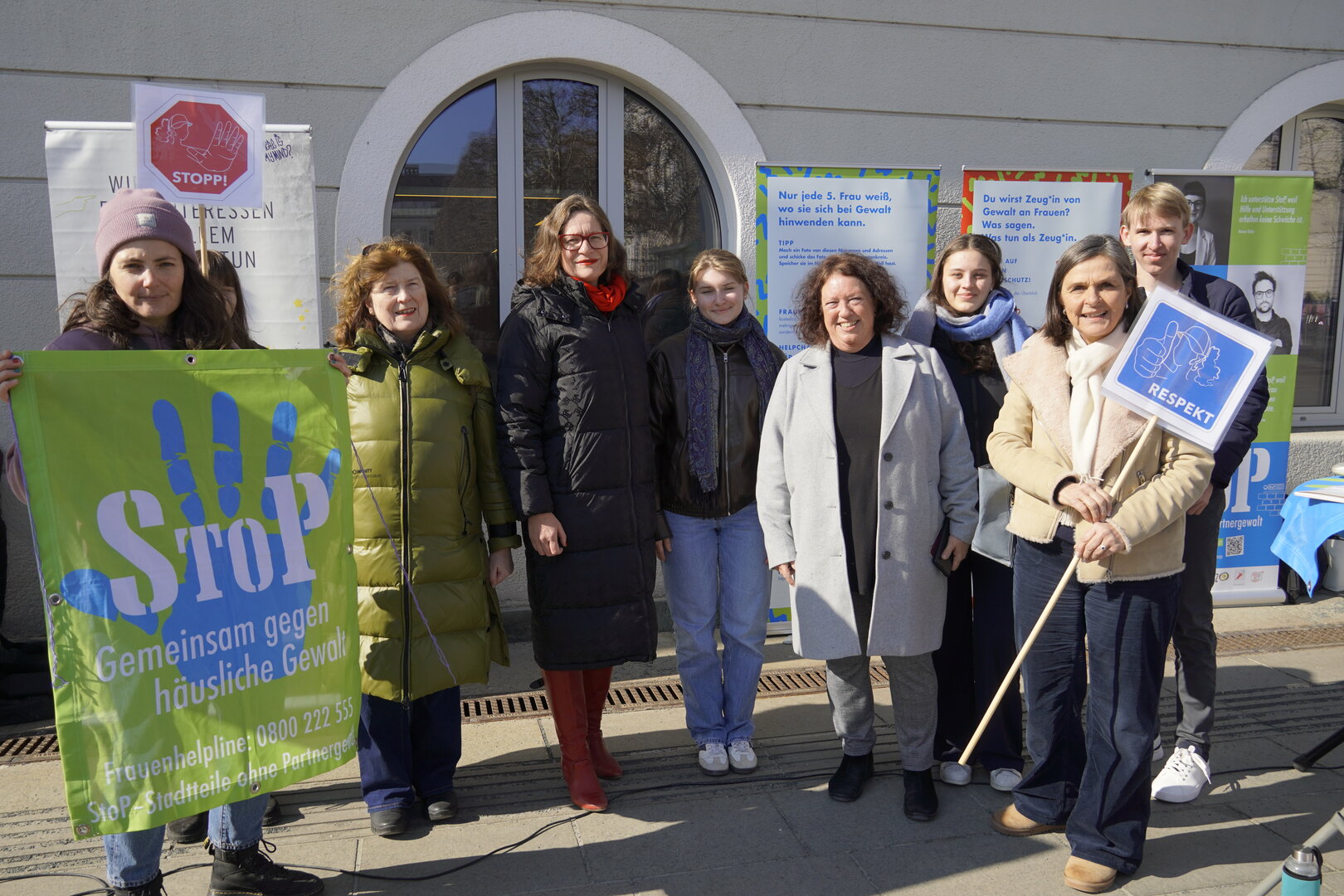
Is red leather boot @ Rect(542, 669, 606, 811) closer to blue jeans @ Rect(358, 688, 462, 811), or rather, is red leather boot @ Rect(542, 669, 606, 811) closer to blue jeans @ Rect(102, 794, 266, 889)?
blue jeans @ Rect(358, 688, 462, 811)

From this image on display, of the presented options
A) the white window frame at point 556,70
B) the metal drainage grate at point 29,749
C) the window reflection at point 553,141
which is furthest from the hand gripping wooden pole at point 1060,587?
the metal drainage grate at point 29,749

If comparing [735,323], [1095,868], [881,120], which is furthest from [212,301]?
[881,120]

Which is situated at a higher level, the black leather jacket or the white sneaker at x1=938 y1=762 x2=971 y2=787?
the black leather jacket

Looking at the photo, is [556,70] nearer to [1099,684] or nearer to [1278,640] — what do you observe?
[1099,684]

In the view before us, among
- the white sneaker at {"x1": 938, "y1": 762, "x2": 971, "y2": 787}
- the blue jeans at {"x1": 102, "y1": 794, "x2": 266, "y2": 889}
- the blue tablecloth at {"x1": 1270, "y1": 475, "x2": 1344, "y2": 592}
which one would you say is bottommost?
the white sneaker at {"x1": 938, "y1": 762, "x2": 971, "y2": 787}

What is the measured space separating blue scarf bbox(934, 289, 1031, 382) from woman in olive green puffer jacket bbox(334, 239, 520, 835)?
1.63 meters

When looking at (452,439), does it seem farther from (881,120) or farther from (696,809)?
(881,120)

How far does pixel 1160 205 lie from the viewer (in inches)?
130

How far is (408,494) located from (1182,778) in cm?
280

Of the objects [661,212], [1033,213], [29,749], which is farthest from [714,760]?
[1033,213]

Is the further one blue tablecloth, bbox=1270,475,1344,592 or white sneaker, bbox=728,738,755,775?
white sneaker, bbox=728,738,755,775

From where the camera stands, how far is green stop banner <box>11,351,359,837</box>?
2.32 meters

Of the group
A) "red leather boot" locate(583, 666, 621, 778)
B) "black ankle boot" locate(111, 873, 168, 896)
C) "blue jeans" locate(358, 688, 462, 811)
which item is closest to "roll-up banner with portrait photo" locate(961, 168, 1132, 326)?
"red leather boot" locate(583, 666, 621, 778)

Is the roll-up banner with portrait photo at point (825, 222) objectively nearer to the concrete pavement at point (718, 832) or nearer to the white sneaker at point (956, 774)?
the concrete pavement at point (718, 832)
